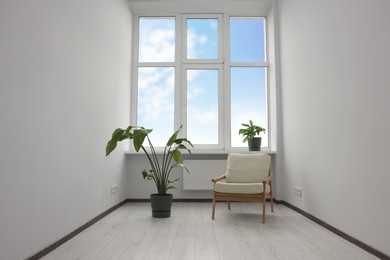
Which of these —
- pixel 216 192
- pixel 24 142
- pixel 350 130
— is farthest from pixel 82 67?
pixel 350 130

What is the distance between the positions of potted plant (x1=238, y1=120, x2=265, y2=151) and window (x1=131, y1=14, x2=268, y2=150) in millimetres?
327

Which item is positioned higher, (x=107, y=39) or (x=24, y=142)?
(x=107, y=39)

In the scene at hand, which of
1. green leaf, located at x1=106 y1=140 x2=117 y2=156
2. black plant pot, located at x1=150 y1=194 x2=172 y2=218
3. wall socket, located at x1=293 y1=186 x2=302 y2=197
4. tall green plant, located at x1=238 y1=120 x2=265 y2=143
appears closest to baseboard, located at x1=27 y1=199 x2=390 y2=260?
wall socket, located at x1=293 y1=186 x2=302 y2=197

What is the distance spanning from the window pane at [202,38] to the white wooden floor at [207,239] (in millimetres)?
2741

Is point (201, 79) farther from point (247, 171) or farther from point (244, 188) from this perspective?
point (244, 188)

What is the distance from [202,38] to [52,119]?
3.45m

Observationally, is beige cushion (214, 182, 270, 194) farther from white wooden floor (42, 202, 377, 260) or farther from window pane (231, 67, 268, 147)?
window pane (231, 67, 268, 147)

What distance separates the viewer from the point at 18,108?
6.63 feet

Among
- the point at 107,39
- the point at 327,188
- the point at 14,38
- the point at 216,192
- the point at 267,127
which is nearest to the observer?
the point at 14,38

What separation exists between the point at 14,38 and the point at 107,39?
6.53ft

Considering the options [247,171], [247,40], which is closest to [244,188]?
[247,171]

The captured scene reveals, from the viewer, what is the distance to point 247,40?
17.4 ft

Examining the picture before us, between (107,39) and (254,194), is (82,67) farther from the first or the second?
(254,194)

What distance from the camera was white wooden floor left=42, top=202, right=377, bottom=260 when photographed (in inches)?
90.1
